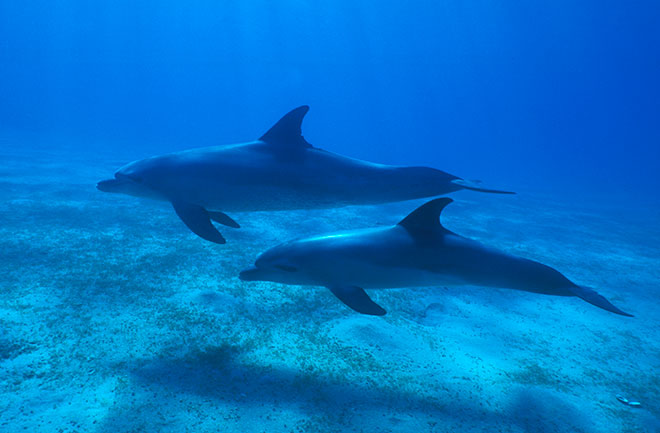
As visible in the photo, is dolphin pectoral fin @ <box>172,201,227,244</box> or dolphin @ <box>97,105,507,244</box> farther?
dolphin @ <box>97,105,507,244</box>

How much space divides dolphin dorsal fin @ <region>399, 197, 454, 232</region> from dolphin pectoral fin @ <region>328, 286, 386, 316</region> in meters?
0.83

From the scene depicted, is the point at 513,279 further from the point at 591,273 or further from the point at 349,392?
the point at 591,273

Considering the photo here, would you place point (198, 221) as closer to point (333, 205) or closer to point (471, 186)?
point (333, 205)

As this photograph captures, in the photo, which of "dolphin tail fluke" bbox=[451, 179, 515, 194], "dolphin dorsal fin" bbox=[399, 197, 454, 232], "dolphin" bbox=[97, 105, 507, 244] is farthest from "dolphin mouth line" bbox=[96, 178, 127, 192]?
"dolphin tail fluke" bbox=[451, 179, 515, 194]

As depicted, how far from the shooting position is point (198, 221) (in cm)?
384

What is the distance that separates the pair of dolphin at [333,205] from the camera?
332cm

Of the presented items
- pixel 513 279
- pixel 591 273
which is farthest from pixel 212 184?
pixel 591 273

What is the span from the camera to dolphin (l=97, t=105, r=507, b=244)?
12.6 feet

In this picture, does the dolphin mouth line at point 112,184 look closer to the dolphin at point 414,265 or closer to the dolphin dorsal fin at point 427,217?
the dolphin at point 414,265

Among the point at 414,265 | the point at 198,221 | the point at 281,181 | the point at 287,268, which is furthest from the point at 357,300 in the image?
the point at 198,221

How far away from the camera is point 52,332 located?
3.40m

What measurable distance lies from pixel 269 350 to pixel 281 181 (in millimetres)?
1821

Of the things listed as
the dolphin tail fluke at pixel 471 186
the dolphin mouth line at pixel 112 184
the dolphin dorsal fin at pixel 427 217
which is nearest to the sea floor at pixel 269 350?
the dolphin mouth line at pixel 112 184

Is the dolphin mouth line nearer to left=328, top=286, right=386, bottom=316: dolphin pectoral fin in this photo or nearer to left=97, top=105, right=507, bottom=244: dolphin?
left=97, top=105, right=507, bottom=244: dolphin
